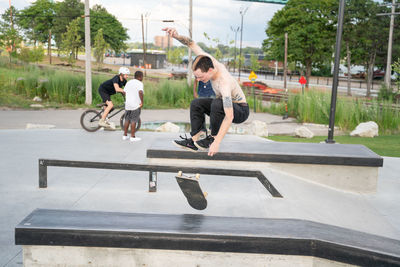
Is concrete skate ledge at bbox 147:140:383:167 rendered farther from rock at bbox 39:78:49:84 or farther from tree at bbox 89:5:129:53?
tree at bbox 89:5:129:53

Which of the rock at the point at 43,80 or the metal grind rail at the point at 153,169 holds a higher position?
the rock at the point at 43,80

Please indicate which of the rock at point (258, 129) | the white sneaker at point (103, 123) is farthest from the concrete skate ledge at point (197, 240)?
the rock at point (258, 129)

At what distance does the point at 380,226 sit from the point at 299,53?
3969 cm

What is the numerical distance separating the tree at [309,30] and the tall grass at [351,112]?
23674 mm

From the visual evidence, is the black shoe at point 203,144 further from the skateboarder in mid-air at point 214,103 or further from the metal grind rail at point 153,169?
the metal grind rail at point 153,169

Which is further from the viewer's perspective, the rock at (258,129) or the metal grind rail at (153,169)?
the rock at (258,129)

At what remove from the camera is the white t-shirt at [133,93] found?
Result: 10.0 metres

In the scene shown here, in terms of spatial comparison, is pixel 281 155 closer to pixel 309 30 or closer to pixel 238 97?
pixel 238 97

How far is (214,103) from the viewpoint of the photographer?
4.64 m

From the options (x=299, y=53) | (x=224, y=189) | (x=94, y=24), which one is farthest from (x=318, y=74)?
(x=224, y=189)

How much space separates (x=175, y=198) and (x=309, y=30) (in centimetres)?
4009

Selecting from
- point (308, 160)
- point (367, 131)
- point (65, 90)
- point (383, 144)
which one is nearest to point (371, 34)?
point (367, 131)

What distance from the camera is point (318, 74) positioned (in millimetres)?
66562

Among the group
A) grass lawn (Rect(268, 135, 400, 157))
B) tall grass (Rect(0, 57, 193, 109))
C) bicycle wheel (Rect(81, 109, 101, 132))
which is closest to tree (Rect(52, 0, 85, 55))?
tall grass (Rect(0, 57, 193, 109))
